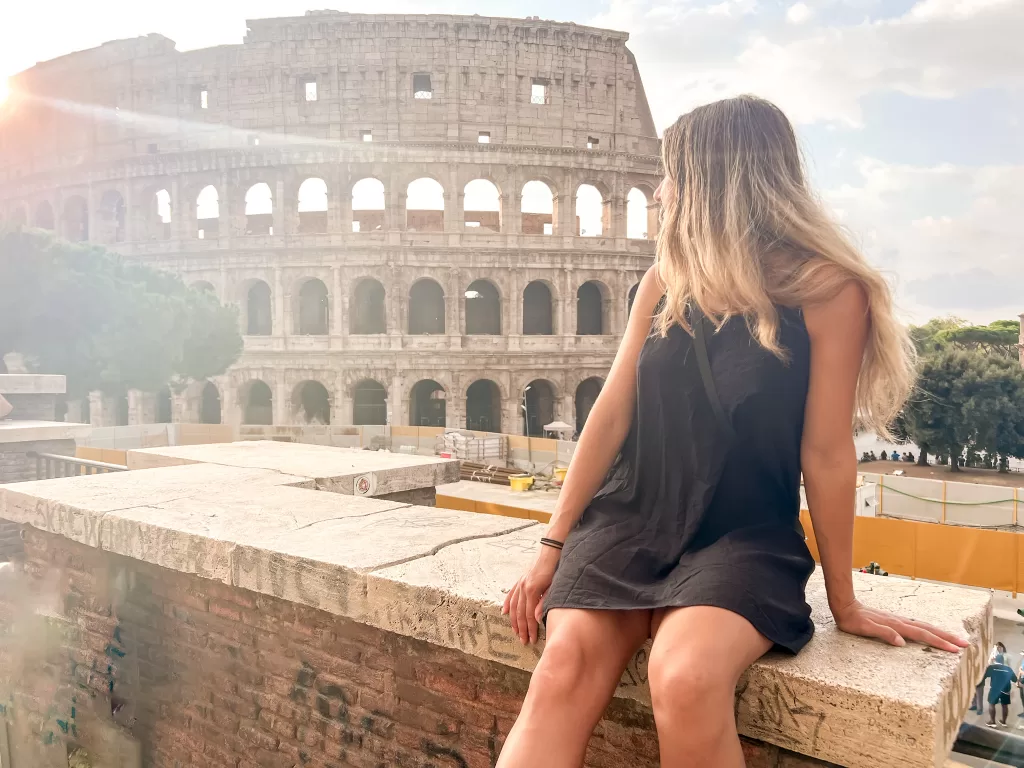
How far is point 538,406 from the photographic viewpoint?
96.4 ft

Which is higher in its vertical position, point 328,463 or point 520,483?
point 328,463

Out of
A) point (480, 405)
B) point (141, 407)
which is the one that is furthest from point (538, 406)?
point (141, 407)

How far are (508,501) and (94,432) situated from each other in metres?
13.2

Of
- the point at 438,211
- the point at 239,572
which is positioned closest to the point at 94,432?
the point at 438,211

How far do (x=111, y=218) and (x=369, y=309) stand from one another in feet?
38.0

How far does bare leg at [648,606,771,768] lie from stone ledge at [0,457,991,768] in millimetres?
193

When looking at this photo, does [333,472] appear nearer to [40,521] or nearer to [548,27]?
[40,521]

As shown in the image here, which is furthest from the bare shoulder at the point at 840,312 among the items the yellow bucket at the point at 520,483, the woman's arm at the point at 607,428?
the yellow bucket at the point at 520,483

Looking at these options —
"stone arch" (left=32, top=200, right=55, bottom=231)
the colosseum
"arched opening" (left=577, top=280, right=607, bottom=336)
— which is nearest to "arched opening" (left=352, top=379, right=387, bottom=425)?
the colosseum

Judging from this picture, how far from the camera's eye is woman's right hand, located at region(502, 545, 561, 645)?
190cm

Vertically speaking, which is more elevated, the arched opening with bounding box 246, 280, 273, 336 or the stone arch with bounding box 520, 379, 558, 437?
the arched opening with bounding box 246, 280, 273, 336

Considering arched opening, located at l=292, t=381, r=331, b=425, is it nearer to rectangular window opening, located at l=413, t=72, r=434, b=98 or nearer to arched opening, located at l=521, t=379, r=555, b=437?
arched opening, located at l=521, t=379, r=555, b=437

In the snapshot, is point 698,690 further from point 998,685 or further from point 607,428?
point 998,685

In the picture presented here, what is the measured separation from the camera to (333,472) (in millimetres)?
4316
